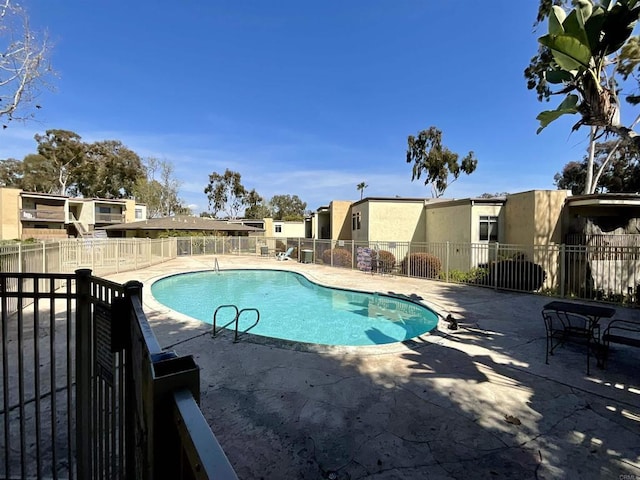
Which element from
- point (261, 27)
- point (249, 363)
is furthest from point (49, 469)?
point (261, 27)

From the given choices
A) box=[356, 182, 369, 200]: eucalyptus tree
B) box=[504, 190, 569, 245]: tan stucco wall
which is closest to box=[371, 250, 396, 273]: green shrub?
box=[504, 190, 569, 245]: tan stucco wall

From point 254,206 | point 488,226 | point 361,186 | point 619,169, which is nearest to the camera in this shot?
point 488,226

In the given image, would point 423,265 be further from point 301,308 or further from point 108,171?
point 108,171

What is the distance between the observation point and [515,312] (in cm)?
791

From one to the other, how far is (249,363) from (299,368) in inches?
30.1

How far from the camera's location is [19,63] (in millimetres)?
8953

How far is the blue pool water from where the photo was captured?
786cm

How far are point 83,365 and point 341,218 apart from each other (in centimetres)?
2161

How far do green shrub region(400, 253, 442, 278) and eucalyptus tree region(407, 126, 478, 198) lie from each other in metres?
21.6

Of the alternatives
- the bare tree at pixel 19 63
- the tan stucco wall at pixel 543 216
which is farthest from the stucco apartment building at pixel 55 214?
the tan stucco wall at pixel 543 216

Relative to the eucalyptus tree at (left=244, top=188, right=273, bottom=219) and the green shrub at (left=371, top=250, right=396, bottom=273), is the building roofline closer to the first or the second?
the green shrub at (left=371, top=250, right=396, bottom=273)

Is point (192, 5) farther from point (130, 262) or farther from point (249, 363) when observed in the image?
point (249, 363)

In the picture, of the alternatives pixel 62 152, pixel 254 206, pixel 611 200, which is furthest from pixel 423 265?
pixel 62 152

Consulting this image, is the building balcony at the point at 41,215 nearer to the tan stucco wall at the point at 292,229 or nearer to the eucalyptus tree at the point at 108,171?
the eucalyptus tree at the point at 108,171
